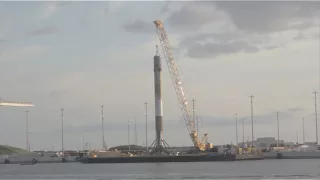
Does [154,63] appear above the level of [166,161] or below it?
above

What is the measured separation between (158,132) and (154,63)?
2212cm

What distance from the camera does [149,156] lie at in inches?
7820

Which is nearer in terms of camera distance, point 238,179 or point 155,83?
point 238,179

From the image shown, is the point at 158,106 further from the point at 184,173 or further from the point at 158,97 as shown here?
the point at 184,173

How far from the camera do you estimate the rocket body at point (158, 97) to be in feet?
627

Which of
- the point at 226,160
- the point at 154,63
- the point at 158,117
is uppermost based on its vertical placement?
the point at 154,63

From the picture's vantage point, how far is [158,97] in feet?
629

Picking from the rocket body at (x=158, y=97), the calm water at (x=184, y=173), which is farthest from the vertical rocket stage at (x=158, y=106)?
the calm water at (x=184, y=173)

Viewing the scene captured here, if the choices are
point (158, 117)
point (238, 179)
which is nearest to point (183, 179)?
point (238, 179)

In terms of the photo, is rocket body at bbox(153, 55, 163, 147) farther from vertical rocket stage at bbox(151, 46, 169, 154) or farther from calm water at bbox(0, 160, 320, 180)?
→ calm water at bbox(0, 160, 320, 180)

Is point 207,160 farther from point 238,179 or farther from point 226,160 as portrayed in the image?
point 238,179

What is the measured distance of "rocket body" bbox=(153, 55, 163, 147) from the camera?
7520 inches

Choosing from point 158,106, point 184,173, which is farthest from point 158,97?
point 184,173

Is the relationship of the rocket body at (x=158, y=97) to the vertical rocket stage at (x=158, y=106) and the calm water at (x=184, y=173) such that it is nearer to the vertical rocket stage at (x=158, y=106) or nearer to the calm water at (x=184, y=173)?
the vertical rocket stage at (x=158, y=106)
